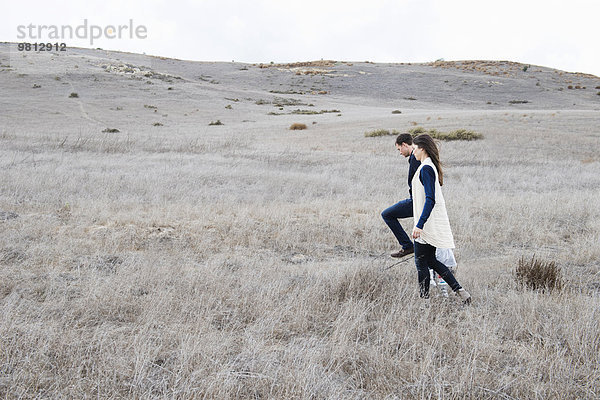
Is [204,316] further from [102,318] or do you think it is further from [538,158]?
[538,158]

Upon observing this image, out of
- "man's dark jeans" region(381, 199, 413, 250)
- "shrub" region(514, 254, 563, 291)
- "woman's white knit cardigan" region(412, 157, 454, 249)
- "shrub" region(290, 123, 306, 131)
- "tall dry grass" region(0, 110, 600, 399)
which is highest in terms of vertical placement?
"shrub" region(290, 123, 306, 131)

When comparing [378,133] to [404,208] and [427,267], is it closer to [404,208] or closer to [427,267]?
[404,208]

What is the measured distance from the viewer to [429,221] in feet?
15.3

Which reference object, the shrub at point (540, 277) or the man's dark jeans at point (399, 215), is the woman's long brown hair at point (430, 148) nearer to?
the man's dark jeans at point (399, 215)

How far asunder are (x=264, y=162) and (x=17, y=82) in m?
38.5

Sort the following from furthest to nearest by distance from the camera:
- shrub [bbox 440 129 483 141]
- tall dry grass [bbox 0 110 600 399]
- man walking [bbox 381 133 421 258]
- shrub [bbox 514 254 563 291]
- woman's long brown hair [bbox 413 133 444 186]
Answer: shrub [bbox 440 129 483 141], man walking [bbox 381 133 421 258], shrub [bbox 514 254 563 291], woman's long brown hair [bbox 413 133 444 186], tall dry grass [bbox 0 110 600 399]

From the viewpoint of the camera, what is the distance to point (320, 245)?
23.8 feet

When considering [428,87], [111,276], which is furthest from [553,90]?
[111,276]

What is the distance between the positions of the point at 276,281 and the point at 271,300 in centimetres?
54

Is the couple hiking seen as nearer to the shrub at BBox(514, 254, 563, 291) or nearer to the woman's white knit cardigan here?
the woman's white knit cardigan

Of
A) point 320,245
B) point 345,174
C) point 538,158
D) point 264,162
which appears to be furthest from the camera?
point 538,158

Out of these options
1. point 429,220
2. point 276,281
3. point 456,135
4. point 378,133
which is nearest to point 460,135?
point 456,135

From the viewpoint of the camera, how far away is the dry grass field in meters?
3.04

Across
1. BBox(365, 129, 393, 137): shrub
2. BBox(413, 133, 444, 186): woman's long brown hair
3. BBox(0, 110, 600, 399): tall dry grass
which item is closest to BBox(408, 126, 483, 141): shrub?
BBox(365, 129, 393, 137): shrub
